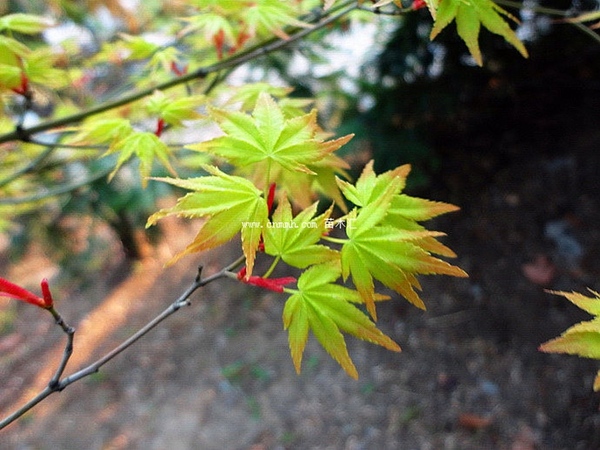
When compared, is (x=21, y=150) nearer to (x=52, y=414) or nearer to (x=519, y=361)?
(x=52, y=414)

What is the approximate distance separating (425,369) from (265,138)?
7.72ft

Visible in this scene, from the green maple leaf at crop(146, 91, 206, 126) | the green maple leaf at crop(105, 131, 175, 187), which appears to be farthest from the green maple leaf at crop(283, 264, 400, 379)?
the green maple leaf at crop(146, 91, 206, 126)

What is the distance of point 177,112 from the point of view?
1.05 metres

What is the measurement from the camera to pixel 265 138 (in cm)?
68

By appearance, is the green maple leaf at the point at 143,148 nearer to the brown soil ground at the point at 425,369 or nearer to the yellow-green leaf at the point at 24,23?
the yellow-green leaf at the point at 24,23

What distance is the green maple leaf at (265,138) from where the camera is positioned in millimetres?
667

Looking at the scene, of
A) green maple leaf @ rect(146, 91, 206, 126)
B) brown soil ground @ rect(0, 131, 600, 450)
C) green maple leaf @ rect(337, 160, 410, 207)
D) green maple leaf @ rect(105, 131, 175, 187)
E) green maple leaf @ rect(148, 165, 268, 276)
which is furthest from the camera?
brown soil ground @ rect(0, 131, 600, 450)

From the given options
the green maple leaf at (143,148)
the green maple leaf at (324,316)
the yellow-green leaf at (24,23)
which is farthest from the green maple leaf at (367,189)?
the yellow-green leaf at (24,23)

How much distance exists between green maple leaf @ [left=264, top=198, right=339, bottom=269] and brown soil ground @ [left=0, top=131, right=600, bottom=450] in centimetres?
211

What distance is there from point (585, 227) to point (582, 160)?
53 cm

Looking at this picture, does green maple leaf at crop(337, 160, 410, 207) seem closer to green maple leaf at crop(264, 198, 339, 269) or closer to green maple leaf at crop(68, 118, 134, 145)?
green maple leaf at crop(264, 198, 339, 269)

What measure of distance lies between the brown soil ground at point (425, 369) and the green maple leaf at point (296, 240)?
2107 millimetres

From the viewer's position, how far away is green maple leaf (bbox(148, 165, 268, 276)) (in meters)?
0.58

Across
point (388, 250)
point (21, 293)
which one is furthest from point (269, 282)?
point (21, 293)
